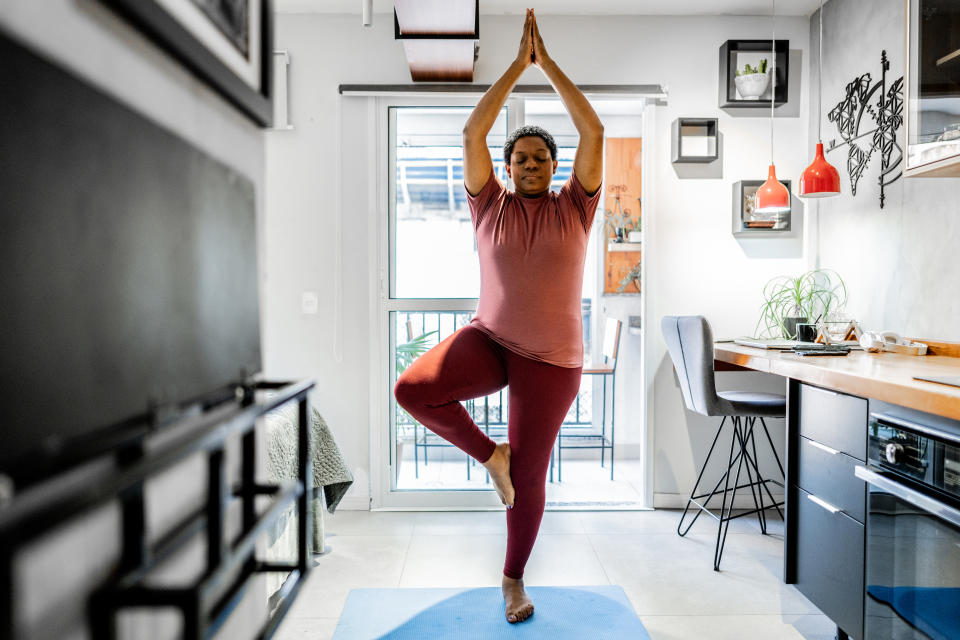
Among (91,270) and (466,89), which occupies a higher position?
(466,89)

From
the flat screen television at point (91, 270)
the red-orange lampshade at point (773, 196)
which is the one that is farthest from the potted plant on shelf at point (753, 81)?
the flat screen television at point (91, 270)

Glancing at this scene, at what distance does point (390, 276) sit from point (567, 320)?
4.47 ft

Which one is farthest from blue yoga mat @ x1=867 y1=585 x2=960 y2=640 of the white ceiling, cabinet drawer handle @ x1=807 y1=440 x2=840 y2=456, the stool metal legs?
the white ceiling

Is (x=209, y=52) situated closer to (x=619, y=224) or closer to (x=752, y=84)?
(x=752, y=84)

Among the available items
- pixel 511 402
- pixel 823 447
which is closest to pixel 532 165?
pixel 511 402

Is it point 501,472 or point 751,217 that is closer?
point 501,472

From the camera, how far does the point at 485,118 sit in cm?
194

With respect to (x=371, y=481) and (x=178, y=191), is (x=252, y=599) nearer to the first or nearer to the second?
(x=178, y=191)

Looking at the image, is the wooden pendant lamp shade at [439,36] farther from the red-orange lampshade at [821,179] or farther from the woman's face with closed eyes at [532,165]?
the red-orange lampshade at [821,179]

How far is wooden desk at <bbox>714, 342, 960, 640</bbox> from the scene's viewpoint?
4.86 feet

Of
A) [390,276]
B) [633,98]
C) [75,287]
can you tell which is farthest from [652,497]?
[75,287]

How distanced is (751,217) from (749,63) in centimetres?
80

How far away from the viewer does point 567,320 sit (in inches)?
77.4

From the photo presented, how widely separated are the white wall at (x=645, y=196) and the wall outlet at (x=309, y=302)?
3 centimetres
